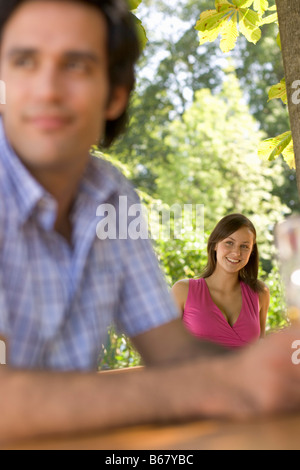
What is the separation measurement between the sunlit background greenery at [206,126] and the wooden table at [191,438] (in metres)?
14.9

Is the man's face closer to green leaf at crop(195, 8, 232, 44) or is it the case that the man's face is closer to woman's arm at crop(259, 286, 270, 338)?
green leaf at crop(195, 8, 232, 44)

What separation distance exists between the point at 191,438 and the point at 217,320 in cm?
258

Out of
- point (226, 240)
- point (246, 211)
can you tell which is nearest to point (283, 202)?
Result: point (246, 211)

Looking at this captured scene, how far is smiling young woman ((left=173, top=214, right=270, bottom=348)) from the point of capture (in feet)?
10.3

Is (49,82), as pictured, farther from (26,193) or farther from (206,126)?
(206,126)

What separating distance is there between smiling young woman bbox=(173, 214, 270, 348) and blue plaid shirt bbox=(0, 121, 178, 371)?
7.19 ft

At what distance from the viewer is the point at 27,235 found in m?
0.83

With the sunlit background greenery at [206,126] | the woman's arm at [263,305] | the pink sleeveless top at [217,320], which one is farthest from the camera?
the sunlit background greenery at [206,126]

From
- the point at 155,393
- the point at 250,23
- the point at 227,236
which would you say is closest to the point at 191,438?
the point at 155,393

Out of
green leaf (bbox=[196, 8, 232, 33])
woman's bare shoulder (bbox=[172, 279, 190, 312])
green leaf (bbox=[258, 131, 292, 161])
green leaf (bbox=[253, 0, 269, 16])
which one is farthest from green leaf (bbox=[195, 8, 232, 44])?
woman's bare shoulder (bbox=[172, 279, 190, 312])

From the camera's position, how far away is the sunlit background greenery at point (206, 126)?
55.4ft

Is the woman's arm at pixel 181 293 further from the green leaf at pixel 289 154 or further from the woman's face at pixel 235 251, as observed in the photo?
the green leaf at pixel 289 154

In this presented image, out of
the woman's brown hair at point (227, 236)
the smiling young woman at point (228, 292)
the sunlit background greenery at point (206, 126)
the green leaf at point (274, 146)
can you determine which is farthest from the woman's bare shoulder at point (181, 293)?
the sunlit background greenery at point (206, 126)

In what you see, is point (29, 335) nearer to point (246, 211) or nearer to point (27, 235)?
point (27, 235)
